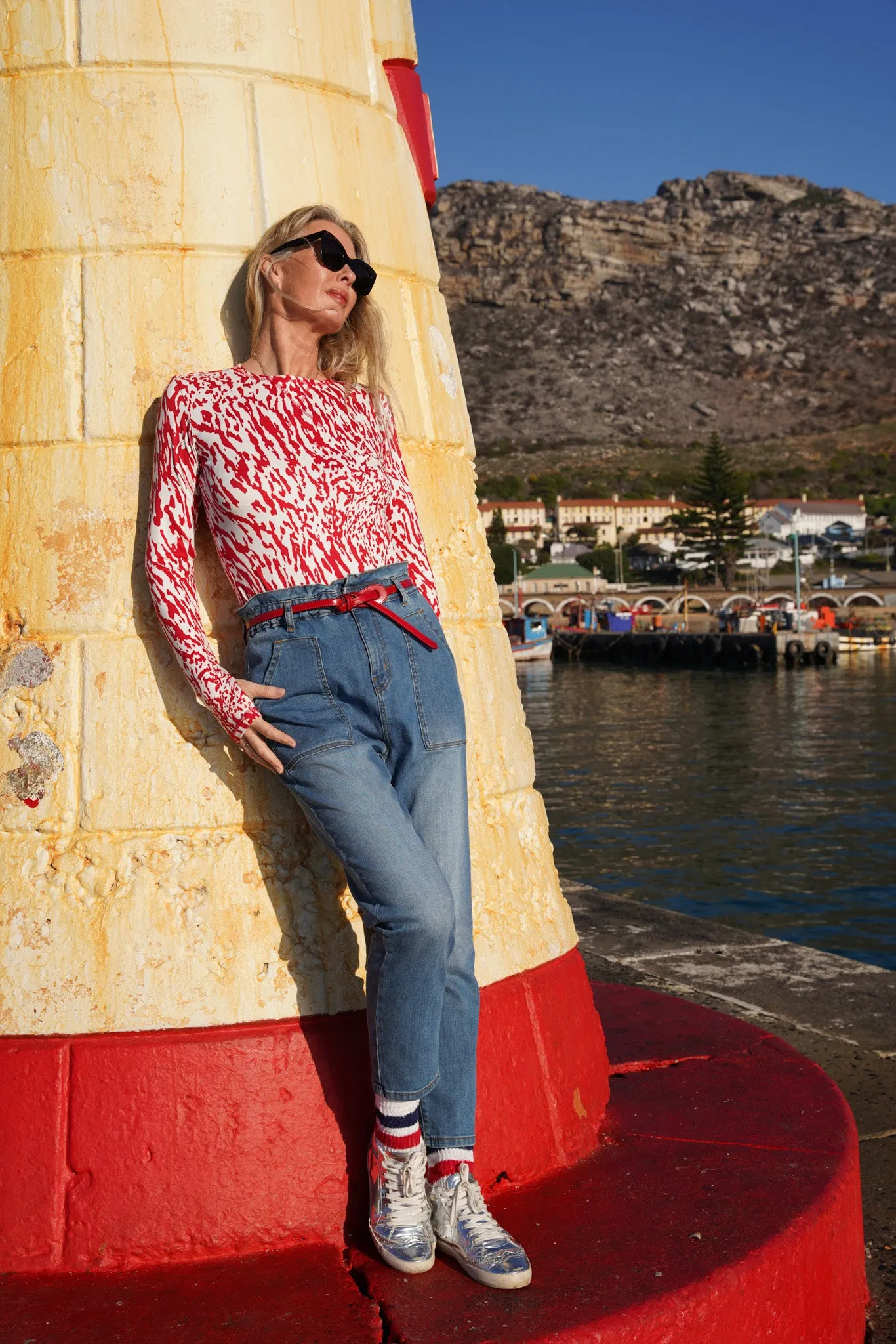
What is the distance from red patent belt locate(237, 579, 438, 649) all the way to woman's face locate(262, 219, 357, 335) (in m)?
0.53

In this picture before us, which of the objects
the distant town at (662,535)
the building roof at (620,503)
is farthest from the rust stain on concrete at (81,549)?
the building roof at (620,503)

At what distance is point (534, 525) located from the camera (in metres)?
134

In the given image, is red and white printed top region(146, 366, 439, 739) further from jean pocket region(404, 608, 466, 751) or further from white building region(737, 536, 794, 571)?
white building region(737, 536, 794, 571)

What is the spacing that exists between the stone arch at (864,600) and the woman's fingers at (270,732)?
8304 cm

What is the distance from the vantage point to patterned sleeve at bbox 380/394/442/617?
244 cm

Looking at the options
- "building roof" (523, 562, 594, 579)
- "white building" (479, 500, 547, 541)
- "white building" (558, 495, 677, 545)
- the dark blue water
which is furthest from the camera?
"white building" (558, 495, 677, 545)

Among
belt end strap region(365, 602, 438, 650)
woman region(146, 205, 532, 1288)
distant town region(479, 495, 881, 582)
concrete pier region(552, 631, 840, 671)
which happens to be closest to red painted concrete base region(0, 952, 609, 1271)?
woman region(146, 205, 532, 1288)

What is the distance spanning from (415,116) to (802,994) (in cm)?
341

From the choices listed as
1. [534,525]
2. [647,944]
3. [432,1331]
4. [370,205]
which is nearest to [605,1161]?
[432,1331]

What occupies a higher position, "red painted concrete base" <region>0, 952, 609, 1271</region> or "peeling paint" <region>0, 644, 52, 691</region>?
"peeling paint" <region>0, 644, 52, 691</region>

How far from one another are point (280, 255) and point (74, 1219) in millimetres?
1699

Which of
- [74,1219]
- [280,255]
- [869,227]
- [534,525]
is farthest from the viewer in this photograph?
[869,227]

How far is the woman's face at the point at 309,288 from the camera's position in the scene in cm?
243

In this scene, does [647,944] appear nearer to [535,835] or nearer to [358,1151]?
[535,835]
